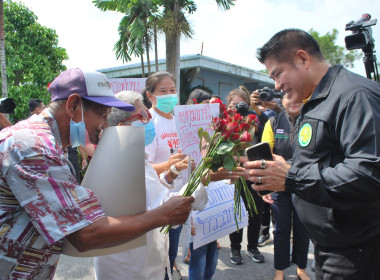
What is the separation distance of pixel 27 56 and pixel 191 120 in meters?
13.4

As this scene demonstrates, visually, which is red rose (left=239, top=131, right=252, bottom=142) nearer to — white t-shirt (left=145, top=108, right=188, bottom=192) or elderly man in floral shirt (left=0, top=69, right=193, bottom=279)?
elderly man in floral shirt (left=0, top=69, right=193, bottom=279)

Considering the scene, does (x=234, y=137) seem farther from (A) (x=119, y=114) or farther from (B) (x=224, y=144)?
(A) (x=119, y=114)

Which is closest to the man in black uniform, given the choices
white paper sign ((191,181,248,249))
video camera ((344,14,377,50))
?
white paper sign ((191,181,248,249))

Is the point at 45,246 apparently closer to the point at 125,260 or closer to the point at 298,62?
the point at 125,260

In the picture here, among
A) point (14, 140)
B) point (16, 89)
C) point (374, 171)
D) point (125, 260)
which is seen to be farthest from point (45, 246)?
point (16, 89)

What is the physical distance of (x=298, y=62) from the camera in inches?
66.1

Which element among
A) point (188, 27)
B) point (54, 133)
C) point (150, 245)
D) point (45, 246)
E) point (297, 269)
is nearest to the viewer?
point (45, 246)

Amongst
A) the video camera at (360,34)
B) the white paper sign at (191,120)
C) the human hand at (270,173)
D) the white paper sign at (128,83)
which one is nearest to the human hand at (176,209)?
the human hand at (270,173)

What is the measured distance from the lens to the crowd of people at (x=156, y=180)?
109 cm

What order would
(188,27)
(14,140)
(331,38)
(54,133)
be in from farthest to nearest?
(331,38) → (188,27) → (54,133) → (14,140)

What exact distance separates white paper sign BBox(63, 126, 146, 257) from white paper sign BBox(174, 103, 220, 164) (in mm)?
803

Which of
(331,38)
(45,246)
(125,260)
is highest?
(331,38)

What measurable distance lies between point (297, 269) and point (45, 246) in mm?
3053

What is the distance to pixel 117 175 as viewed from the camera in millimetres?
1305
